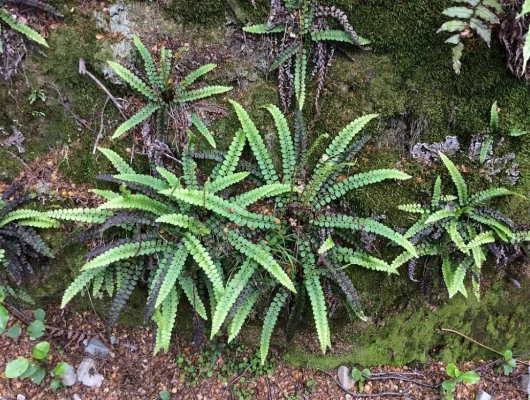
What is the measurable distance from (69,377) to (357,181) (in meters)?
4.17

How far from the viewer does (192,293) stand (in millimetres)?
4660

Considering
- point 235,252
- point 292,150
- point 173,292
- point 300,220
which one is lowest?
point 173,292

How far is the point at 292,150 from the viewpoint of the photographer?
4652 millimetres

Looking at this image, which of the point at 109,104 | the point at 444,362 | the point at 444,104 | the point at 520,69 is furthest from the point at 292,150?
the point at 444,362

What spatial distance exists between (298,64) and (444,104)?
1711mm

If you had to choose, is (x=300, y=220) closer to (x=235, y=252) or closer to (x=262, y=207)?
(x=262, y=207)

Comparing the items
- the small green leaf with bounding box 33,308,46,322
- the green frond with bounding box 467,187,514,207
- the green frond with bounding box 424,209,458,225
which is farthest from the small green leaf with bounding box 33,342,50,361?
the green frond with bounding box 467,187,514,207

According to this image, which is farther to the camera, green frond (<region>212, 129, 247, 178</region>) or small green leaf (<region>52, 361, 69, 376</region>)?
small green leaf (<region>52, 361, 69, 376</region>)

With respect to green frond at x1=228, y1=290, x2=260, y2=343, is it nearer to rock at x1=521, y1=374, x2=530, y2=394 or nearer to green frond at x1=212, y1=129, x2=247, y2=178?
green frond at x1=212, y1=129, x2=247, y2=178

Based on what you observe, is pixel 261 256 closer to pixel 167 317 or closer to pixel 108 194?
pixel 167 317

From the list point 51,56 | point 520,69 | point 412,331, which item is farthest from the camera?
point 412,331

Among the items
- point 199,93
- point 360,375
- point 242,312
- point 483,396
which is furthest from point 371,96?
point 483,396

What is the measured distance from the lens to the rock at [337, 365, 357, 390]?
539 cm

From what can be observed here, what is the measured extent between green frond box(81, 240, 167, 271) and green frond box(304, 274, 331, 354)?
1649 millimetres
